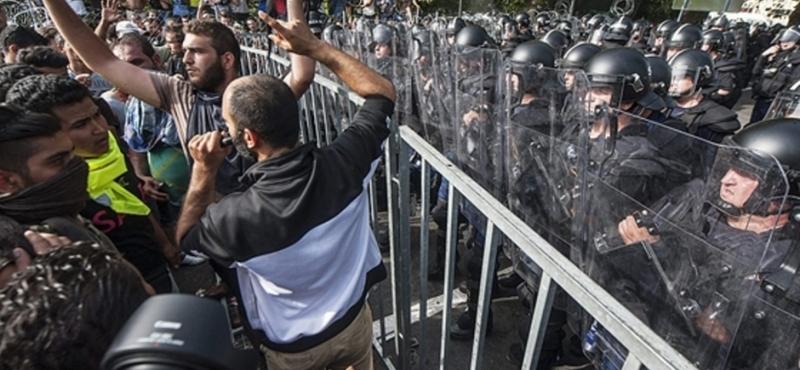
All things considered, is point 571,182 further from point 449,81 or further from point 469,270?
point 449,81

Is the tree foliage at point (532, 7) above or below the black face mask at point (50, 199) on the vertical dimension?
below

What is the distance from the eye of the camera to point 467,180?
1524 millimetres

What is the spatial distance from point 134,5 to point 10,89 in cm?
446

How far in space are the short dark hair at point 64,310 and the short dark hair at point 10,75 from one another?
1.83 meters

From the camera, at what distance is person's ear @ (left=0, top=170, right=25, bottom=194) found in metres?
1.51

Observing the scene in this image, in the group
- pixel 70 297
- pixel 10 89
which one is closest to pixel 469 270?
pixel 70 297

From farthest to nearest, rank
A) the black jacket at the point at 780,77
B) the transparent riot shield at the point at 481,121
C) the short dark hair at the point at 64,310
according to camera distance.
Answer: the black jacket at the point at 780,77
the transparent riot shield at the point at 481,121
the short dark hair at the point at 64,310

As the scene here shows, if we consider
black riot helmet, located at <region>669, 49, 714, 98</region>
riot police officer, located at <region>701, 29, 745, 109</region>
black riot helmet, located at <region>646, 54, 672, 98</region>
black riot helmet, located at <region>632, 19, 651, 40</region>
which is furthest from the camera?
black riot helmet, located at <region>632, 19, 651, 40</region>

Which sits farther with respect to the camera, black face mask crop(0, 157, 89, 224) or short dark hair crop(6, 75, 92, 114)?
short dark hair crop(6, 75, 92, 114)

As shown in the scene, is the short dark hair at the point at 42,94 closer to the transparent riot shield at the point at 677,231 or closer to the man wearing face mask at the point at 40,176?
the man wearing face mask at the point at 40,176

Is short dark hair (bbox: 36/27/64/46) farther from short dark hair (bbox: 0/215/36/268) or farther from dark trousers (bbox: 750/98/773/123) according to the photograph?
dark trousers (bbox: 750/98/773/123)

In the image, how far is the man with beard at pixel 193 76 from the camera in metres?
2.20

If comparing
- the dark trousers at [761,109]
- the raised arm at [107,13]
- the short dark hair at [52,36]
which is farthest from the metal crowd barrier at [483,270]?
the dark trousers at [761,109]

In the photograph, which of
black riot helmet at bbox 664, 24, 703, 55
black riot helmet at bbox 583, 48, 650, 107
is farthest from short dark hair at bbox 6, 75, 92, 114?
black riot helmet at bbox 664, 24, 703, 55
